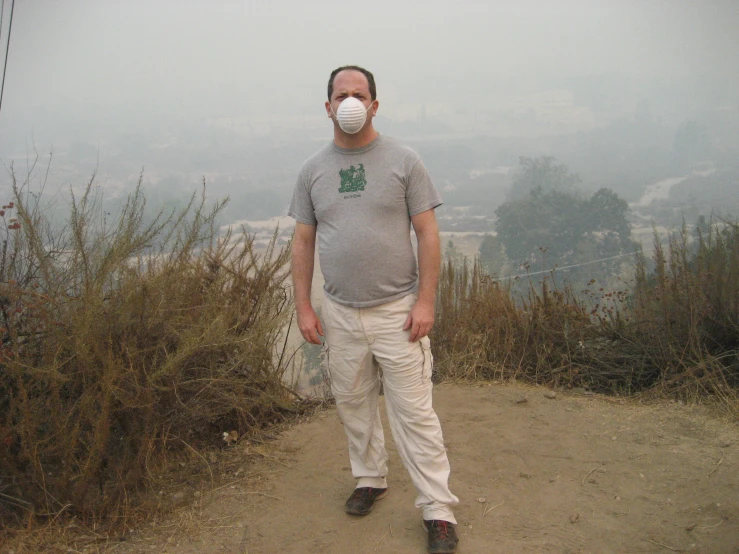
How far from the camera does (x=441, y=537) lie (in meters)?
3.07

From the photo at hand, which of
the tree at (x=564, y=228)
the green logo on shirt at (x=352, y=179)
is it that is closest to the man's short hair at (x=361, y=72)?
the green logo on shirt at (x=352, y=179)

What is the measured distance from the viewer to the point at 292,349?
5.36 metres

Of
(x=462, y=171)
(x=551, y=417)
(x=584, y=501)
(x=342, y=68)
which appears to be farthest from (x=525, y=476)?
(x=462, y=171)

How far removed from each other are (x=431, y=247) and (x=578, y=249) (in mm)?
11683

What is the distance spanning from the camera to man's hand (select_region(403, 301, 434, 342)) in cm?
295

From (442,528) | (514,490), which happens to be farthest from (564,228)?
(442,528)

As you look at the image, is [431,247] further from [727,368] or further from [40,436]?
[727,368]

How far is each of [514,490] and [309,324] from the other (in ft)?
5.05

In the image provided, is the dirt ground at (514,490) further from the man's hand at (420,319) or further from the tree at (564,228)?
the tree at (564,228)

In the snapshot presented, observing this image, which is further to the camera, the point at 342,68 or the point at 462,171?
the point at 462,171

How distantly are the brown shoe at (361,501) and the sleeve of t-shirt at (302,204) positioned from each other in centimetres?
138

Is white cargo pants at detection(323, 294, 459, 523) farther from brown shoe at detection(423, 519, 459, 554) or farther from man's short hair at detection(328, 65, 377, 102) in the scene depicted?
man's short hair at detection(328, 65, 377, 102)

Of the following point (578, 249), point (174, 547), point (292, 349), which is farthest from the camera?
point (578, 249)

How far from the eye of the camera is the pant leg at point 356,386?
3088 millimetres
